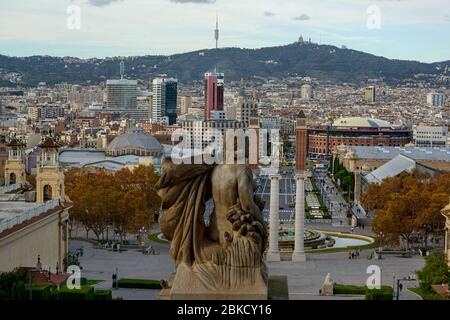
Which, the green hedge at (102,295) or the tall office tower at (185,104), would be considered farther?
the tall office tower at (185,104)

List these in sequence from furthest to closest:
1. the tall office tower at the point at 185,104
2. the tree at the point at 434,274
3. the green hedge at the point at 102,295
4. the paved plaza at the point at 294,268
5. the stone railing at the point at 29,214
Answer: the tall office tower at the point at 185,104
the paved plaza at the point at 294,268
the stone railing at the point at 29,214
the tree at the point at 434,274
the green hedge at the point at 102,295

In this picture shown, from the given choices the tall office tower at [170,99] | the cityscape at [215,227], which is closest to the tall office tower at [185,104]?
the tall office tower at [170,99]

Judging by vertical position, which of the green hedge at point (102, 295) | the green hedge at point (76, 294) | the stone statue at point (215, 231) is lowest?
the green hedge at point (102, 295)

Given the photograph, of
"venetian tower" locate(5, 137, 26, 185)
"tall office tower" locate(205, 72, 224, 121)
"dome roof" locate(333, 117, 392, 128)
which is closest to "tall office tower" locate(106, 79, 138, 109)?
"tall office tower" locate(205, 72, 224, 121)

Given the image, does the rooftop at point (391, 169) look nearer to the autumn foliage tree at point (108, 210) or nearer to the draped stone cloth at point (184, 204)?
the autumn foliage tree at point (108, 210)

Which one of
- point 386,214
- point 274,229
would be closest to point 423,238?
point 386,214

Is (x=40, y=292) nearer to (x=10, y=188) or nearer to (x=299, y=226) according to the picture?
(x=10, y=188)
